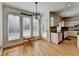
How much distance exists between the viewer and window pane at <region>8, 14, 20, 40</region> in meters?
1.87

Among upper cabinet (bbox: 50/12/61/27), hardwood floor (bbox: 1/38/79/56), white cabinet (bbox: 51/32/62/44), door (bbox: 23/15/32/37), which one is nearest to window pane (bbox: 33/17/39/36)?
door (bbox: 23/15/32/37)

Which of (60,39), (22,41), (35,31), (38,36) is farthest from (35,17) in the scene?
(60,39)

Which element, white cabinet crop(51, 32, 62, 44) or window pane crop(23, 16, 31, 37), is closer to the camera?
window pane crop(23, 16, 31, 37)

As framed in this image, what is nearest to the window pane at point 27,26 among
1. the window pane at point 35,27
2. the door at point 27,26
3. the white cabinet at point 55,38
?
the door at point 27,26

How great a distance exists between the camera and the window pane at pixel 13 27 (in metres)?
1.87

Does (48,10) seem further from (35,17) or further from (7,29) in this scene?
(7,29)

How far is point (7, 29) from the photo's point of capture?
1.85m

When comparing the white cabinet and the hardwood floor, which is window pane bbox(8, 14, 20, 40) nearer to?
the hardwood floor

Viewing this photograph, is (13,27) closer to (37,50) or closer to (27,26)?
(27,26)

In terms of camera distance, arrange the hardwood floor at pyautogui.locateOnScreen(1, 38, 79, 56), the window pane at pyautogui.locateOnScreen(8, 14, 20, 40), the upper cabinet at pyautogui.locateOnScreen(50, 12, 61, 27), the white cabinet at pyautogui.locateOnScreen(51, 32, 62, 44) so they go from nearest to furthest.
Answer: the window pane at pyautogui.locateOnScreen(8, 14, 20, 40) → the hardwood floor at pyautogui.locateOnScreen(1, 38, 79, 56) → the upper cabinet at pyautogui.locateOnScreen(50, 12, 61, 27) → the white cabinet at pyautogui.locateOnScreen(51, 32, 62, 44)

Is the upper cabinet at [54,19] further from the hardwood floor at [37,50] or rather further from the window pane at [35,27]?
the hardwood floor at [37,50]

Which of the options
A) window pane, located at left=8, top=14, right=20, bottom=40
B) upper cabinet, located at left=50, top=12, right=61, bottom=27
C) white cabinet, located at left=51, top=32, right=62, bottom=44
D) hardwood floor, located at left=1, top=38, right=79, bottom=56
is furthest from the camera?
white cabinet, located at left=51, top=32, right=62, bottom=44

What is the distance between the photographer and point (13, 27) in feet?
6.35

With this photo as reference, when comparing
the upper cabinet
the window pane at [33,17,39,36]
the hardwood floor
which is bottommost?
the hardwood floor
